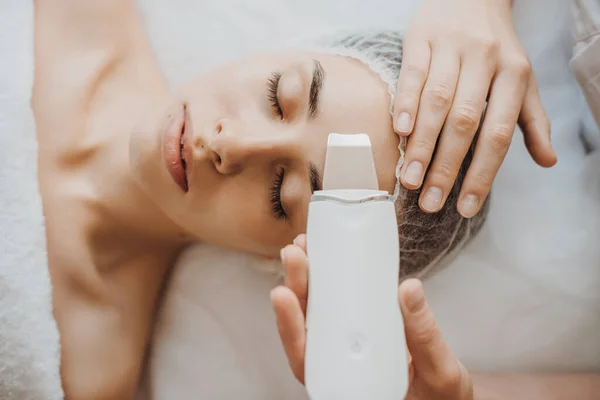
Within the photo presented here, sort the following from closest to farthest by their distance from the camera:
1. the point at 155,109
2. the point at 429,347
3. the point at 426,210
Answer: the point at 429,347
the point at 426,210
the point at 155,109

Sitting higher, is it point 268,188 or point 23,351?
point 268,188

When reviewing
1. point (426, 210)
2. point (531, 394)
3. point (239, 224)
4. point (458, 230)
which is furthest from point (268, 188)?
point (531, 394)

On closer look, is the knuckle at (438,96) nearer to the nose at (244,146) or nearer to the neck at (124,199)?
the nose at (244,146)

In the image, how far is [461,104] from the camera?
0.73 m

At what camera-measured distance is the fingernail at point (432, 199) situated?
73 centimetres

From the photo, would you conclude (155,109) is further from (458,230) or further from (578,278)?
(578,278)

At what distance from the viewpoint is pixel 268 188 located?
2.48 ft

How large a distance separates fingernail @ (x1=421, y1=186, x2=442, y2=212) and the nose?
20 cm

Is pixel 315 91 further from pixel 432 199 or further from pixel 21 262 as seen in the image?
pixel 21 262

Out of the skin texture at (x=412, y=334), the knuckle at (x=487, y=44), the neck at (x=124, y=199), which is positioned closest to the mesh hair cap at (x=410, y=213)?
the knuckle at (x=487, y=44)

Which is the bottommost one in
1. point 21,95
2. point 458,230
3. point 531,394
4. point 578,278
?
point 531,394

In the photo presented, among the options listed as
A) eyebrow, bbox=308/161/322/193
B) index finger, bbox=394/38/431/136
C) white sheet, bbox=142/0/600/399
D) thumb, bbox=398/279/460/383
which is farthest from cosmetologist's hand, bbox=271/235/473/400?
white sheet, bbox=142/0/600/399

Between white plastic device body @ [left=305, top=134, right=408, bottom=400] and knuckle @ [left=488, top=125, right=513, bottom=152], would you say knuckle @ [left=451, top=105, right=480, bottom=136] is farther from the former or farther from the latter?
white plastic device body @ [left=305, top=134, right=408, bottom=400]

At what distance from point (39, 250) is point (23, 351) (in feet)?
0.54
